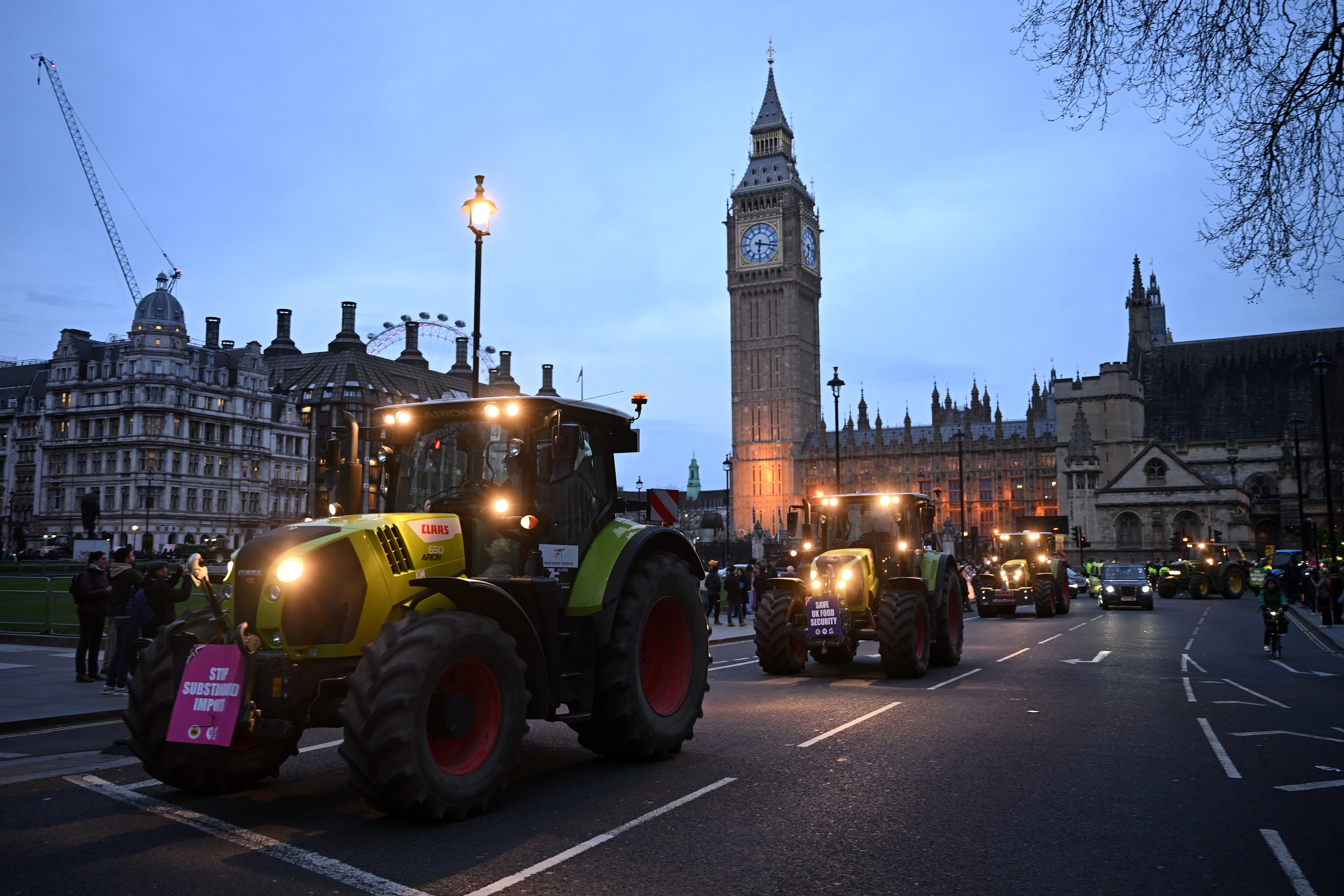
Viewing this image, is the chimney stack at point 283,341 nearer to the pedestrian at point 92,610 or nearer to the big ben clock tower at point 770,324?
the big ben clock tower at point 770,324

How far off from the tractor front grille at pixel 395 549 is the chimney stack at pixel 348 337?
89872 millimetres

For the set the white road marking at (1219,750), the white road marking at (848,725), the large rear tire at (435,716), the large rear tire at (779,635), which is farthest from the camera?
the large rear tire at (779,635)

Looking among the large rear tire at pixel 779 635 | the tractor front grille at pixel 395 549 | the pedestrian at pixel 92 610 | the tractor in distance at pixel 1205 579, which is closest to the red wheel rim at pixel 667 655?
the tractor front grille at pixel 395 549

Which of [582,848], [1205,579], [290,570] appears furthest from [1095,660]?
[1205,579]

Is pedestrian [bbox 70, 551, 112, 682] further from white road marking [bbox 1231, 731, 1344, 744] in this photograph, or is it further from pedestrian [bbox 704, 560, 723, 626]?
pedestrian [bbox 704, 560, 723, 626]

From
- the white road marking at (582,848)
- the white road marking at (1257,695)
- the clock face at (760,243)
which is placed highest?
the clock face at (760,243)

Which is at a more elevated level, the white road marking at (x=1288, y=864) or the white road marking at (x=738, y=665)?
the white road marking at (x=1288, y=864)

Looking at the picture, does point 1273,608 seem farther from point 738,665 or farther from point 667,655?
point 667,655

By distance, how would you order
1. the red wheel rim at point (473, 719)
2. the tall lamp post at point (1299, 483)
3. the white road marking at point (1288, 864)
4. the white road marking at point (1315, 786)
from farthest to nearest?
1. the tall lamp post at point (1299, 483)
2. the white road marking at point (1315, 786)
3. the red wheel rim at point (473, 719)
4. the white road marking at point (1288, 864)

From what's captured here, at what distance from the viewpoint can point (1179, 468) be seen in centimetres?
6831

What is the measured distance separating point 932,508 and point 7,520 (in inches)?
3630

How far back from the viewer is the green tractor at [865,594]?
14195 mm

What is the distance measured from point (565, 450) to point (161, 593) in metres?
8.86

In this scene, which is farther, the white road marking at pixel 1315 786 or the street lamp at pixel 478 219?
the street lamp at pixel 478 219
